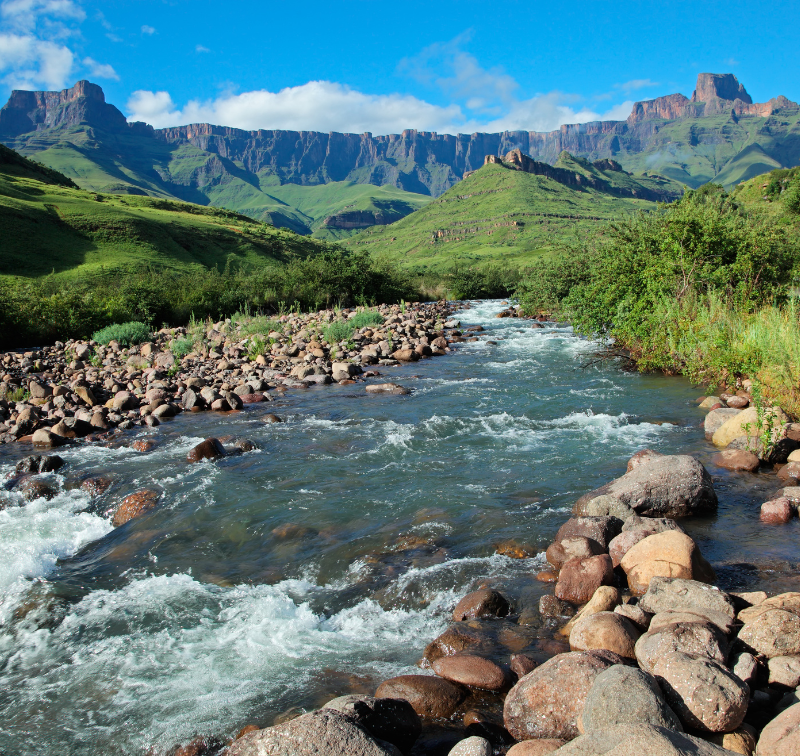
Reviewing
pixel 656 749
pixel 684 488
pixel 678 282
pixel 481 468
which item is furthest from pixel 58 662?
pixel 678 282

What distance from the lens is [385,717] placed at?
165 inches

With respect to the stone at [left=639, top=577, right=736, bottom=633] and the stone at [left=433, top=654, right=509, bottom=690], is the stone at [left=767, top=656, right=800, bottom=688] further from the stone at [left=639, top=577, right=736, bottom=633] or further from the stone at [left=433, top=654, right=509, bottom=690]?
the stone at [left=433, top=654, right=509, bottom=690]

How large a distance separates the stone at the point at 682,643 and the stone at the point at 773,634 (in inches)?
10.3

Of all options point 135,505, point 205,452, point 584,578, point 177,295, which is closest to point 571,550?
point 584,578

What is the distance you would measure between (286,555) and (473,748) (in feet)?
13.9

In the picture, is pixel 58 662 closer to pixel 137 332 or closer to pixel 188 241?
pixel 137 332

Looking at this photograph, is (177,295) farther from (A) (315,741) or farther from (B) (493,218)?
(B) (493,218)

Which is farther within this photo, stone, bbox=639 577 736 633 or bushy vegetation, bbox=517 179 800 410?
bushy vegetation, bbox=517 179 800 410

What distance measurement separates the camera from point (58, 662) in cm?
556

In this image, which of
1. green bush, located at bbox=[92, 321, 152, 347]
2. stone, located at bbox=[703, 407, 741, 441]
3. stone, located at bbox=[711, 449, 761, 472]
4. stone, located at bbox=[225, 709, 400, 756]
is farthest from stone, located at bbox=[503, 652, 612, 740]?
green bush, located at bbox=[92, 321, 152, 347]

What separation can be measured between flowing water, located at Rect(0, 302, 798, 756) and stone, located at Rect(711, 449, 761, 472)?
0.82 feet

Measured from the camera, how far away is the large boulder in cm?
768

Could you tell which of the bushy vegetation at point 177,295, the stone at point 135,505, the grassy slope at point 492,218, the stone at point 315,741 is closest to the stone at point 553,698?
the stone at point 315,741

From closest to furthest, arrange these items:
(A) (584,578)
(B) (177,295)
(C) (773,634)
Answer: (C) (773,634), (A) (584,578), (B) (177,295)
